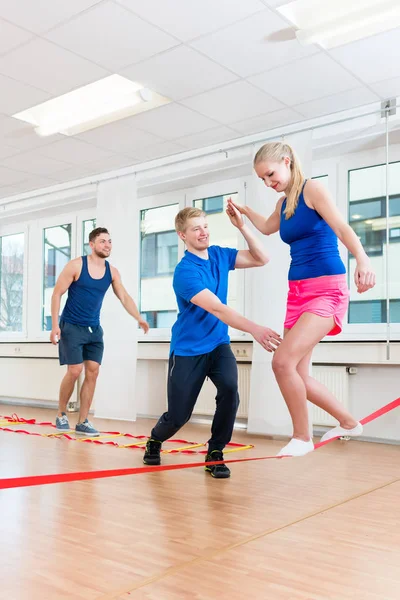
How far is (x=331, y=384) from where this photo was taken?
470cm

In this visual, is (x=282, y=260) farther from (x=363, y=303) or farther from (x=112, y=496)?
(x=112, y=496)

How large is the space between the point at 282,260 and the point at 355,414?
130cm

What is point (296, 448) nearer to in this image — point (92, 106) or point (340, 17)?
point (340, 17)

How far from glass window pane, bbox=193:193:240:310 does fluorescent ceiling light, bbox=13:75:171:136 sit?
1535 mm

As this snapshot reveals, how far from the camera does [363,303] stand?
4922 millimetres

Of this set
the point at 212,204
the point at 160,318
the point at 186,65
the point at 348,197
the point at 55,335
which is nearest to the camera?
the point at 186,65

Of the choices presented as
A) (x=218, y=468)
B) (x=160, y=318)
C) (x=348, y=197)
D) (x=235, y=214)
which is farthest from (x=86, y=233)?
(x=235, y=214)

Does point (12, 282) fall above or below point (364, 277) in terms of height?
above

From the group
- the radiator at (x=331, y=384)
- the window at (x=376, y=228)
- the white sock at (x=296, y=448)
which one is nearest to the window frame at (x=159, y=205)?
the radiator at (x=331, y=384)

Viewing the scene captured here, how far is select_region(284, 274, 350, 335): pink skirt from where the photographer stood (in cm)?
235

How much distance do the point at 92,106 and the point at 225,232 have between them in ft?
6.15

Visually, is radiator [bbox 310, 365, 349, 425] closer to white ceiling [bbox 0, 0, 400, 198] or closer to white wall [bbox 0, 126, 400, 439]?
white wall [bbox 0, 126, 400, 439]

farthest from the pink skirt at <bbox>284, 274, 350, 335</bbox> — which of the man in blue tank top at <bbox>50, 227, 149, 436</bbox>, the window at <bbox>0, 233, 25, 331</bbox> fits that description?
the window at <bbox>0, 233, 25, 331</bbox>

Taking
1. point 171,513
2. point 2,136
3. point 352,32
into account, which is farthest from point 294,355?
point 2,136
